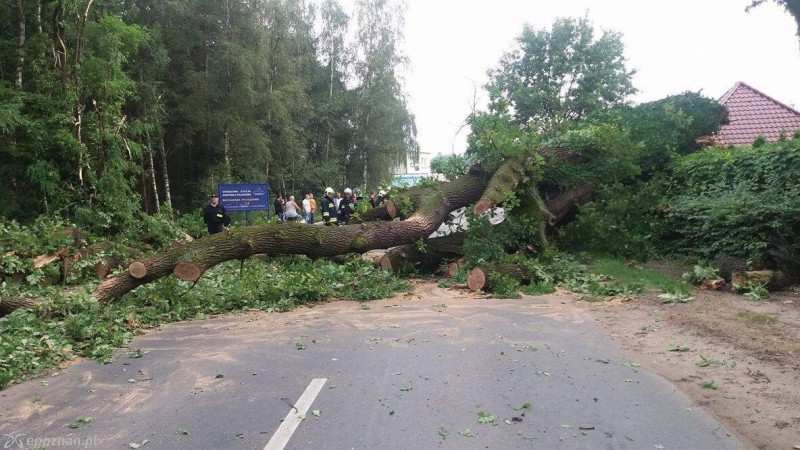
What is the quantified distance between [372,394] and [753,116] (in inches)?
856

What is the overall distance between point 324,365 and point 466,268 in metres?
5.70

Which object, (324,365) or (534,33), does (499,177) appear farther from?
(534,33)

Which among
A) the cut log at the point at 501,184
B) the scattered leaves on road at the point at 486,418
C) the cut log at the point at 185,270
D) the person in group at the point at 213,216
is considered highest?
the cut log at the point at 501,184

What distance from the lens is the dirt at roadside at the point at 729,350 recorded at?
421 cm

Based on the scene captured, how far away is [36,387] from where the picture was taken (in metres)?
5.12

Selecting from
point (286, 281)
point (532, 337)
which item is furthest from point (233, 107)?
point (532, 337)

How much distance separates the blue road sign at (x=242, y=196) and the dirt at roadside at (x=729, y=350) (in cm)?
1294

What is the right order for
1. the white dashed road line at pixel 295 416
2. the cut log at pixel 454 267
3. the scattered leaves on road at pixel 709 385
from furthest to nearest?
1. the cut log at pixel 454 267
2. the scattered leaves on road at pixel 709 385
3. the white dashed road line at pixel 295 416

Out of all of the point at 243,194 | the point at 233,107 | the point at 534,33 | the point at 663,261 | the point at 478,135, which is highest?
the point at 534,33

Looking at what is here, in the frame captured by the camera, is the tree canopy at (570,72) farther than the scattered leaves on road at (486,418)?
Yes

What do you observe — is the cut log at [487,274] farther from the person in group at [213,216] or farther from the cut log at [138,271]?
the person in group at [213,216]

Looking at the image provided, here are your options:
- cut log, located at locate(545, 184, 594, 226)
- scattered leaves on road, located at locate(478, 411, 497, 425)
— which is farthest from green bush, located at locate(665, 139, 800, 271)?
scattered leaves on road, located at locate(478, 411, 497, 425)

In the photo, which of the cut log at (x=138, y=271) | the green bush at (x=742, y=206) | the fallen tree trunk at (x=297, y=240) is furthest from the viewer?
the green bush at (x=742, y=206)

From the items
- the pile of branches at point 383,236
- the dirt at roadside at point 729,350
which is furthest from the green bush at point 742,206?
the pile of branches at point 383,236
